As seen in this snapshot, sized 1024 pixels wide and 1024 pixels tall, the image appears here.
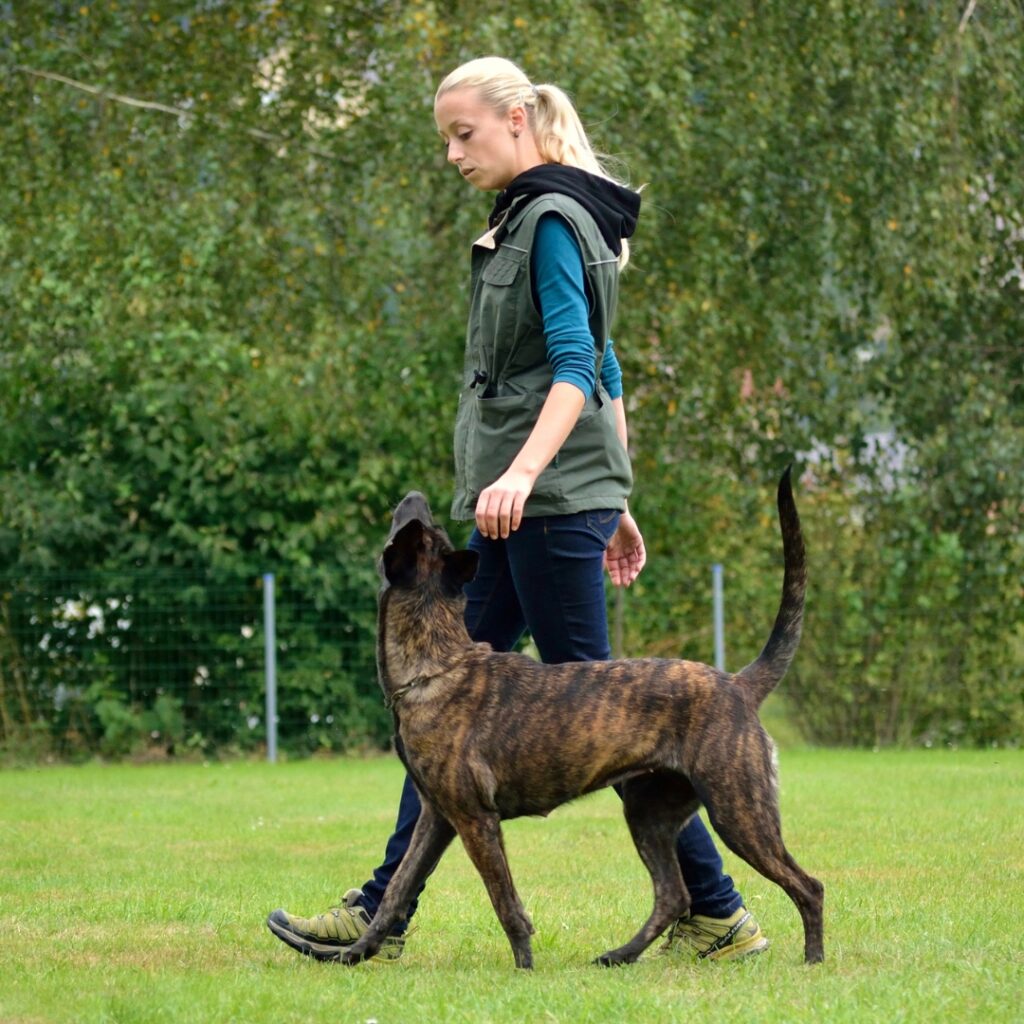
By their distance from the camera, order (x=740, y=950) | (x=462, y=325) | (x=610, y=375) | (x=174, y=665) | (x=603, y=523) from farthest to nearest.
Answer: (x=462, y=325)
(x=174, y=665)
(x=610, y=375)
(x=740, y=950)
(x=603, y=523)

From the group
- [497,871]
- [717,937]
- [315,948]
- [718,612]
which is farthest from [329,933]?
[718,612]

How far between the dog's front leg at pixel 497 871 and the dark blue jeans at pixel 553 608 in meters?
0.37

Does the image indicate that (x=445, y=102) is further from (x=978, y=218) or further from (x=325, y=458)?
(x=978, y=218)

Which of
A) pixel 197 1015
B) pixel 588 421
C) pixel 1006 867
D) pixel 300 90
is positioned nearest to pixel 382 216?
pixel 300 90

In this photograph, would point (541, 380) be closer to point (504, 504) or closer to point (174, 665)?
point (504, 504)

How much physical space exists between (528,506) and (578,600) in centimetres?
30

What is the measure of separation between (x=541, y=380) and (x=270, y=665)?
28.0 ft

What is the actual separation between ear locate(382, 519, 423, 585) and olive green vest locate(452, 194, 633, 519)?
9.7 inches

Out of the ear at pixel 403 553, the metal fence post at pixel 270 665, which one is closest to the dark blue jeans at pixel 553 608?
the ear at pixel 403 553

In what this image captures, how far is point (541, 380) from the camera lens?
4.75 meters

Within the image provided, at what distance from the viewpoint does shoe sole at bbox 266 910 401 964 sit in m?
4.88

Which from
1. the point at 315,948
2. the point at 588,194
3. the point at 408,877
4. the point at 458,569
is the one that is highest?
the point at 588,194

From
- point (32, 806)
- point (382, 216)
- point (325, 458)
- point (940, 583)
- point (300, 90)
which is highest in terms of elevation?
point (300, 90)

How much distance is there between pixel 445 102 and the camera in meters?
4.71
